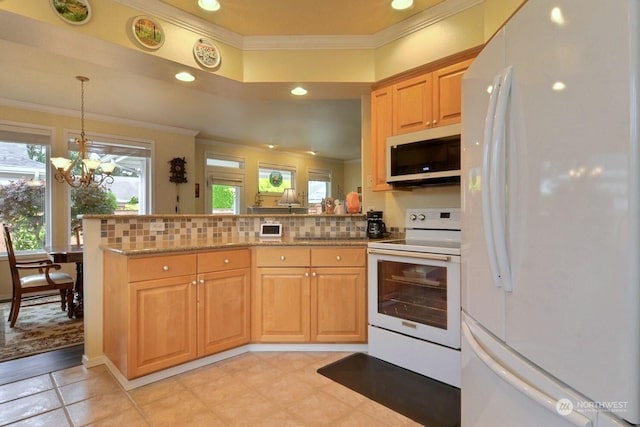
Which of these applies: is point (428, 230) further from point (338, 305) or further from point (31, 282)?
point (31, 282)

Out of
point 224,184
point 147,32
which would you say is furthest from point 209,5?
point 224,184

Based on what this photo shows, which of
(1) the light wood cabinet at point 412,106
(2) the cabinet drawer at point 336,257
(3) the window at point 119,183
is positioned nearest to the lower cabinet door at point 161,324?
(2) the cabinet drawer at point 336,257

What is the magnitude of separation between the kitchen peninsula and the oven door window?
201 mm

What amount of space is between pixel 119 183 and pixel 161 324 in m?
3.74

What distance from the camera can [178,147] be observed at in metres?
5.58

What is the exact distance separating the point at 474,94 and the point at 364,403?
5.68ft

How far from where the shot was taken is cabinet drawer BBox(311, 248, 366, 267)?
8.65ft

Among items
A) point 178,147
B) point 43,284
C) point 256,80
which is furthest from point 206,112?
point 43,284

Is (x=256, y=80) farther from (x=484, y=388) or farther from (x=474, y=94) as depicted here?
(x=484, y=388)

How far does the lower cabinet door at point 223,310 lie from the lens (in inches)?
94.4

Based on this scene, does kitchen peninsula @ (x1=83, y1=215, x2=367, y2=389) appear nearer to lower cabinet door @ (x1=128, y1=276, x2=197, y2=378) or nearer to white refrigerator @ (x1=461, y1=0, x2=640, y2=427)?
lower cabinet door @ (x1=128, y1=276, x2=197, y2=378)

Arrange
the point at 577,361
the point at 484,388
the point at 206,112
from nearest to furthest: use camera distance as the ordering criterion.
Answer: the point at 577,361 < the point at 484,388 < the point at 206,112

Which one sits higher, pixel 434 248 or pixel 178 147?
pixel 178 147

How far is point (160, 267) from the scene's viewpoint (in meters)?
2.20
